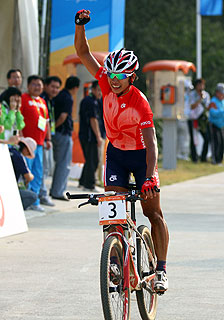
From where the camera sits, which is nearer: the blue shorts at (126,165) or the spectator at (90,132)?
the blue shorts at (126,165)

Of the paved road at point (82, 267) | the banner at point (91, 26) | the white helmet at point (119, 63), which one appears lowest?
the paved road at point (82, 267)

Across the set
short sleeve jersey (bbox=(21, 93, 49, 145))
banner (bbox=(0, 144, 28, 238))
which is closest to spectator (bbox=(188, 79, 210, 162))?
short sleeve jersey (bbox=(21, 93, 49, 145))

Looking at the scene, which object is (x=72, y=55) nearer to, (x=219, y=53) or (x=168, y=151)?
(x=168, y=151)

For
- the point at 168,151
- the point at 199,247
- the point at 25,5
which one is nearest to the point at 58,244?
the point at 199,247

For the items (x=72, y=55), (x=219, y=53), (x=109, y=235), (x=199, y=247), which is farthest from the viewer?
(x=219, y=53)

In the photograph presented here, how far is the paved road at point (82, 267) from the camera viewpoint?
6484 millimetres

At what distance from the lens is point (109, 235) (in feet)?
18.0

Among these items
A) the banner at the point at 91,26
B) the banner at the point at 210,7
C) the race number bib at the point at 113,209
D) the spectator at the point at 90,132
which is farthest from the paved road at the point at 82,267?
the banner at the point at 210,7

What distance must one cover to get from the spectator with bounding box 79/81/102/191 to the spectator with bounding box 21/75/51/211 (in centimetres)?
298

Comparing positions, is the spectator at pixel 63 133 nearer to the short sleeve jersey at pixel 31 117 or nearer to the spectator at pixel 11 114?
the short sleeve jersey at pixel 31 117

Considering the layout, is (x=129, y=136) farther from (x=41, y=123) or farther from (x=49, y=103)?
(x=49, y=103)

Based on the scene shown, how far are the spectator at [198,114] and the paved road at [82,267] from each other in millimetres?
11019

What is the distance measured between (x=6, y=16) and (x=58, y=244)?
5.75 metres

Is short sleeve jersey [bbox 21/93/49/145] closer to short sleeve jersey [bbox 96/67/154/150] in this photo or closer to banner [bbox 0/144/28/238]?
banner [bbox 0/144/28/238]
